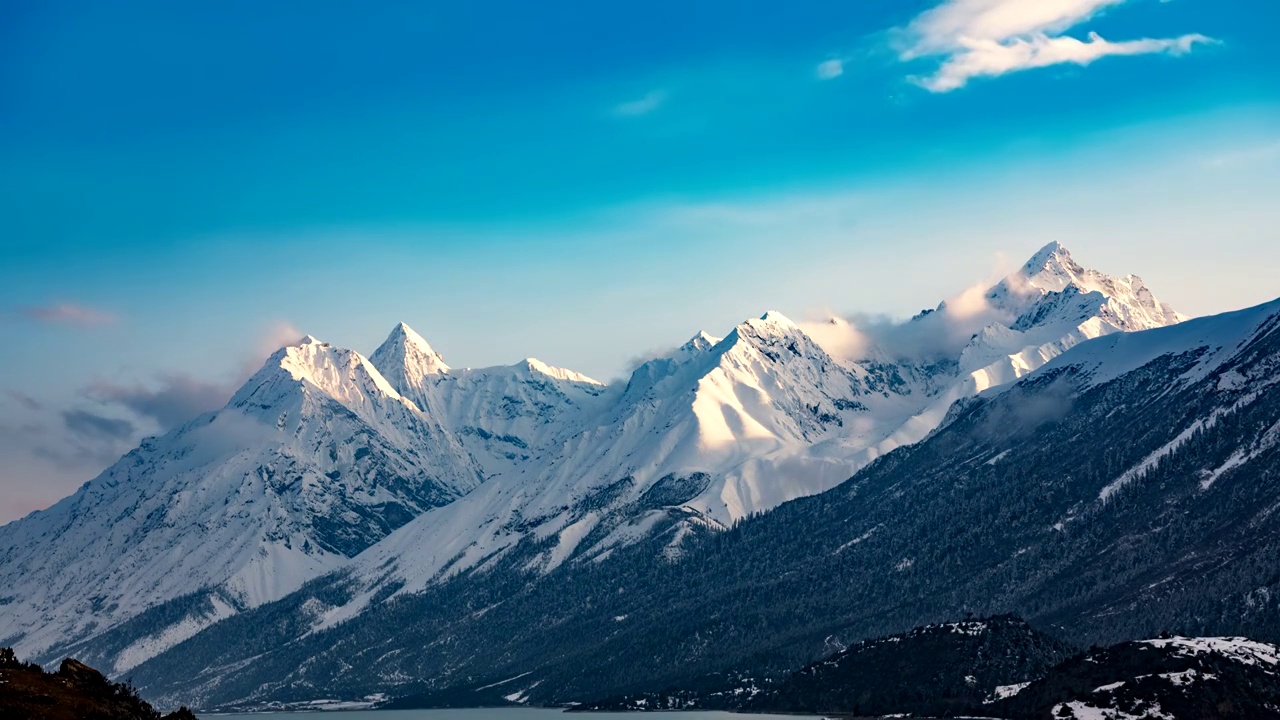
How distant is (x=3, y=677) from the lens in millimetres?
172375

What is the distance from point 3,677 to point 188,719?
20.2 m

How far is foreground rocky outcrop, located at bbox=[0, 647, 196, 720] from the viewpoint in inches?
6452

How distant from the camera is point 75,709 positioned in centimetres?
16950

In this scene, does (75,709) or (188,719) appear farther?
(188,719)

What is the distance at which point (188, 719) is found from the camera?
605 ft

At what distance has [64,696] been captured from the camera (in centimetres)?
17212

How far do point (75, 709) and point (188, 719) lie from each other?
16990 mm

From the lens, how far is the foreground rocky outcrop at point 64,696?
16388 cm

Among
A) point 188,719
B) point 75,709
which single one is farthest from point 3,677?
point 188,719

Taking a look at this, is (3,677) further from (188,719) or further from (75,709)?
(188,719)
